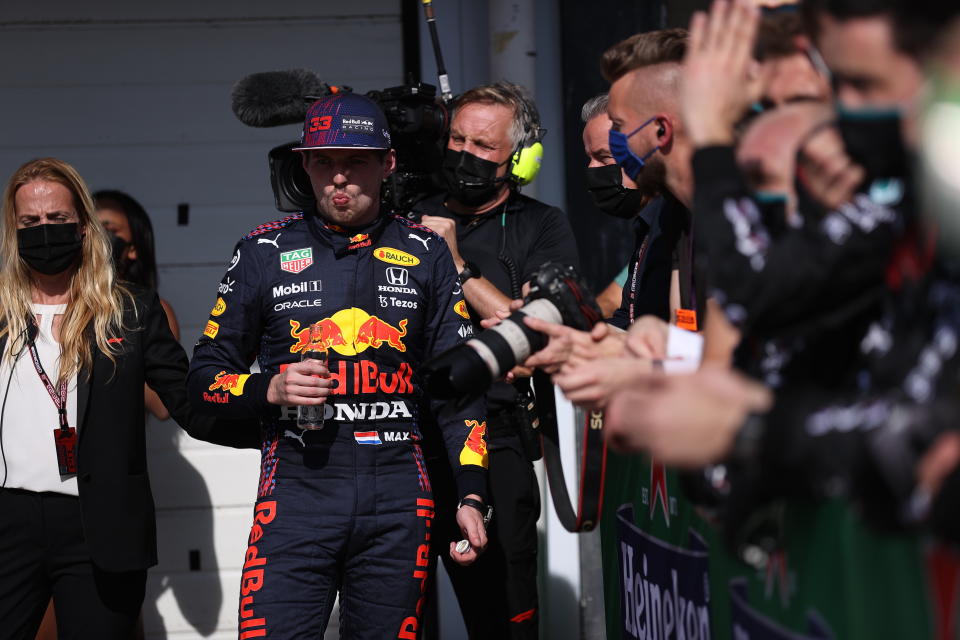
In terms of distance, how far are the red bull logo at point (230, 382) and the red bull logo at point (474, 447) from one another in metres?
0.70

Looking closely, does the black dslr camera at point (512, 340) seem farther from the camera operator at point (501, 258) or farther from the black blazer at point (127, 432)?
the black blazer at point (127, 432)

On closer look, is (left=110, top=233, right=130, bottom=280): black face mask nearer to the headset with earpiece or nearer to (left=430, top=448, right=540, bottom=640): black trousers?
the headset with earpiece

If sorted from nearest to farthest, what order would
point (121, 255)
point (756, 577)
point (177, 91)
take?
point (756, 577) < point (121, 255) < point (177, 91)

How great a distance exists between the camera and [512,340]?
2744 millimetres

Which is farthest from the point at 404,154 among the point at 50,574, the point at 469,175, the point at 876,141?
the point at 876,141

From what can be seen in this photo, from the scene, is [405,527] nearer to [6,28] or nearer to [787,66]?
[787,66]

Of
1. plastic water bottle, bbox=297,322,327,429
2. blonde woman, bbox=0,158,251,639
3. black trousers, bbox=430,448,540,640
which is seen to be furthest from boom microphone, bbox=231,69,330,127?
black trousers, bbox=430,448,540,640

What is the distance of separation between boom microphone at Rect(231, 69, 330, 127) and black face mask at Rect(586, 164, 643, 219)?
1.06 meters

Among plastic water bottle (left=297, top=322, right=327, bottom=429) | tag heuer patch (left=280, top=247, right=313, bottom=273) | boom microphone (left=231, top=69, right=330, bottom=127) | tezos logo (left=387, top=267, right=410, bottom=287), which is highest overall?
boom microphone (left=231, top=69, right=330, bottom=127)

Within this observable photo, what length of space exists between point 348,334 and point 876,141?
2189 mm

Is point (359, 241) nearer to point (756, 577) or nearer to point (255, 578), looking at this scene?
point (255, 578)

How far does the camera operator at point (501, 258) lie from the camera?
14.0 feet

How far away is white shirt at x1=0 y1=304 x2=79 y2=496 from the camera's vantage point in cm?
414

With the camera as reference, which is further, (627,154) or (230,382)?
(230,382)
